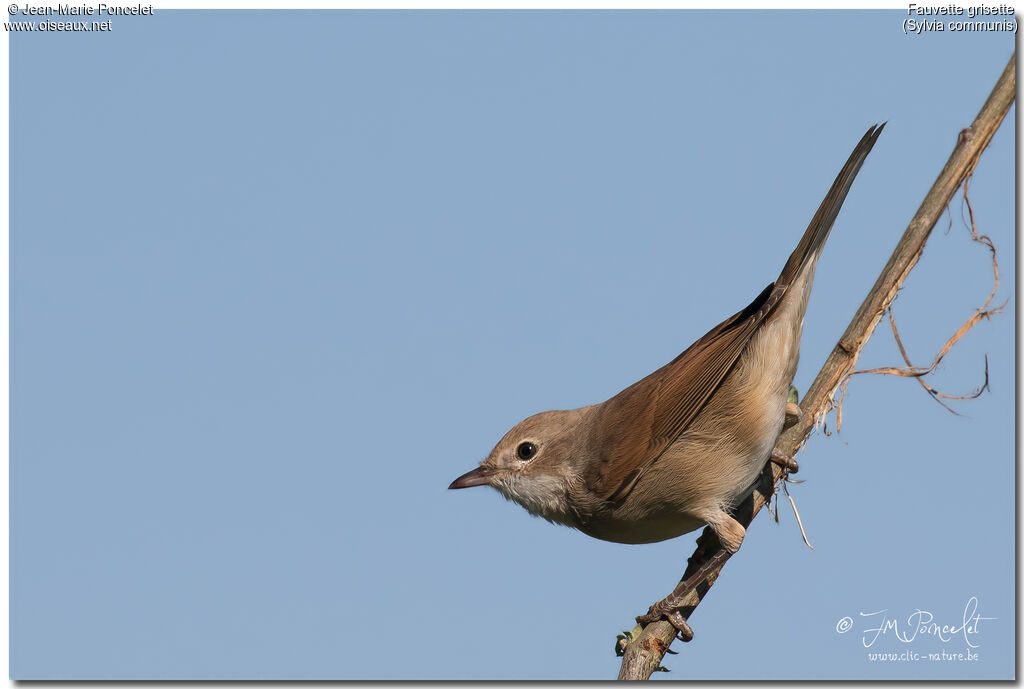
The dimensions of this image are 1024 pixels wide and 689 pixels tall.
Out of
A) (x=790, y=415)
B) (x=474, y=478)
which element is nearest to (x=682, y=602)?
(x=790, y=415)

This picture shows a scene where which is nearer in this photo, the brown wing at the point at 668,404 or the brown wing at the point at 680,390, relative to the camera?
the brown wing at the point at 680,390

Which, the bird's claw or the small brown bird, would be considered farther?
the small brown bird

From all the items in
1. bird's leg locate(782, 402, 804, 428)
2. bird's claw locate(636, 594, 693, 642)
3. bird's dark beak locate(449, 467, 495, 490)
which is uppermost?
bird's leg locate(782, 402, 804, 428)

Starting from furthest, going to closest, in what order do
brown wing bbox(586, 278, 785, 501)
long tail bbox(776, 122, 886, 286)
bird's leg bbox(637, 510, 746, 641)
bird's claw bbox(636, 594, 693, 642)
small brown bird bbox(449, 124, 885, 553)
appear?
1. brown wing bbox(586, 278, 785, 501)
2. small brown bird bbox(449, 124, 885, 553)
3. long tail bbox(776, 122, 886, 286)
4. bird's leg bbox(637, 510, 746, 641)
5. bird's claw bbox(636, 594, 693, 642)

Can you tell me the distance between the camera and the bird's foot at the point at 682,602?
14.8ft

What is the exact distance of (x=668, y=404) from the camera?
6152 millimetres

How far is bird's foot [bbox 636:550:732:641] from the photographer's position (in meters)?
4.50

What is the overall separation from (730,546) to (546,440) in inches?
65.0

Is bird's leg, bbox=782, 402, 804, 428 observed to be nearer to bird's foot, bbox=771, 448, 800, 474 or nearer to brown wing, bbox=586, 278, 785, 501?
bird's foot, bbox=771, 448, 800, 474

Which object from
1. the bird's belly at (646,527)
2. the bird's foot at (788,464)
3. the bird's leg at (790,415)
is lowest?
the bird's belly at (646,527)

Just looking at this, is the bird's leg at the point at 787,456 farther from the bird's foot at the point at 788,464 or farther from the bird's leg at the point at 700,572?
the bird's leg at the point at 700,572

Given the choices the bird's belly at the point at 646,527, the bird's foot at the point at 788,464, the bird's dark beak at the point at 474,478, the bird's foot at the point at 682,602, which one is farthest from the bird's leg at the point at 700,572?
the bird's dark beak at the point at 474,478

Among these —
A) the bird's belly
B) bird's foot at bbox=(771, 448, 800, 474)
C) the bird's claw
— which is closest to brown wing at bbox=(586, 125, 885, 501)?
the bird's belly

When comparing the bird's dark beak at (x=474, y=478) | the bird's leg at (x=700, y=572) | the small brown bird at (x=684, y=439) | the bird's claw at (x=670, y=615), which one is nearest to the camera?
the bird's claw at (x=670, y=615)
